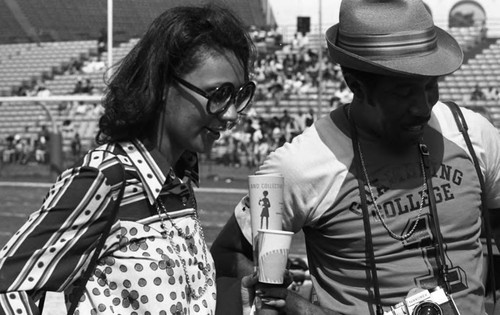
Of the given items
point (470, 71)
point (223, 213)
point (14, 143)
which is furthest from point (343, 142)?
point (470, 71)

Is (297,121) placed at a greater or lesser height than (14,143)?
lesser

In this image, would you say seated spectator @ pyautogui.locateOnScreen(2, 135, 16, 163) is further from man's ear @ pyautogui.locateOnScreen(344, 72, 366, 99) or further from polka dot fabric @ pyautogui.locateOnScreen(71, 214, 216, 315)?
polka dot fabric @ pyautogui.locateOnScreen(71, 214, 216, 315)

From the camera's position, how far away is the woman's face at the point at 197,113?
227cm

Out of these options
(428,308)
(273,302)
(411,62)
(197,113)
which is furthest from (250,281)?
(411,62)

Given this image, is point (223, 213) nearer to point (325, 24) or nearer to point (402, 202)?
point (325, 24)

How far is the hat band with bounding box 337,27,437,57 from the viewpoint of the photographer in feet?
8.54

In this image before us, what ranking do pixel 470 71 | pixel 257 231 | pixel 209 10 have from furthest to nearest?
pixel 470 71 → pixel 209 10 → pixel 257 231

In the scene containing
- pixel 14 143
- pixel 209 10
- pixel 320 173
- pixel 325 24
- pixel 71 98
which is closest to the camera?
pixel 209 10

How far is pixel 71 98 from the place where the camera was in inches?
432

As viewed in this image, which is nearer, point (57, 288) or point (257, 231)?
point (57, 288)

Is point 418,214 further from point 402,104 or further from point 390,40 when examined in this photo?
point 390,40

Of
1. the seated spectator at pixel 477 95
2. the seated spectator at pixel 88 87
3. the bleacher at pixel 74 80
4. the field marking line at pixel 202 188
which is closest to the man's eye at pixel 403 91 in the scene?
the bleacher at pixel 74 80

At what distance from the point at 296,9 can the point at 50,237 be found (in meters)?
20.7

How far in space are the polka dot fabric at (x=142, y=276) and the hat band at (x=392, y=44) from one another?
766 millimetres
